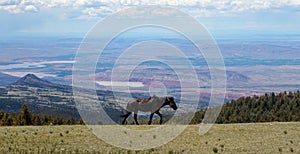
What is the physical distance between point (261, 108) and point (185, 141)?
235 ft

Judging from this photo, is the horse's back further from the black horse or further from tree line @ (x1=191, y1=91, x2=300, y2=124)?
tree line @ (x1=191, y1=91, x2=300, y2=124)

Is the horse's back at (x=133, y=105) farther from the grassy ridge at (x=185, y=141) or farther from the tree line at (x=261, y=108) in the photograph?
the tree line at (x=261, y=108)

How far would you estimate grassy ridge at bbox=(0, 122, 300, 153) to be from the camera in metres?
23.8

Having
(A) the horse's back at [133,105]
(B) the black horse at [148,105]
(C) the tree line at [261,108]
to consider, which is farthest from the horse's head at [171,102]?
(C) the tree line at [261,108]

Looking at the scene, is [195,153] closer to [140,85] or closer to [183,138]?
[183,138]

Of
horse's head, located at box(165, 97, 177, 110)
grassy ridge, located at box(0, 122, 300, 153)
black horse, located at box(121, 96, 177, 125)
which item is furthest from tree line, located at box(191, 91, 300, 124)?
grassy ridge, located at box(0, 122, 300, 153)

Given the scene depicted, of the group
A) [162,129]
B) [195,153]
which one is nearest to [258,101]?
[162,129]

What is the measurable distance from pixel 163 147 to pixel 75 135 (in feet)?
18.4

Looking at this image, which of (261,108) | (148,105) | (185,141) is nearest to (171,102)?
(148,105)

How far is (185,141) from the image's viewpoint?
1054 inches

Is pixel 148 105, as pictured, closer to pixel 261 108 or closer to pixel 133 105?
pixel 133 105

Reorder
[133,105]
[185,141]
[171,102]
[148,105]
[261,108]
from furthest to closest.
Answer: [261,108] → [171,102] → [133,105] → [148,105] → [185,141]

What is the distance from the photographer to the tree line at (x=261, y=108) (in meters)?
85.8

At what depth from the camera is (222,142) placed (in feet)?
87.8
